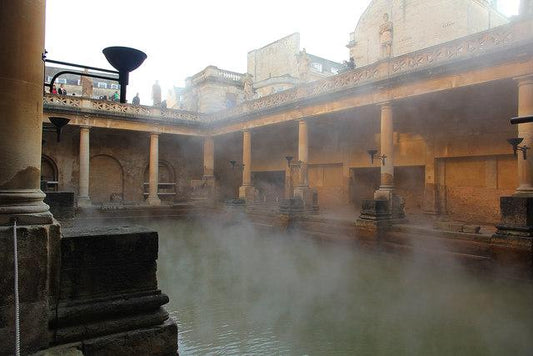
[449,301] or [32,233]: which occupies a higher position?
[32,233]

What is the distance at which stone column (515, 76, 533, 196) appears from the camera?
862cm

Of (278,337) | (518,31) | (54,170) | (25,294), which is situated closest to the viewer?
(25,294)

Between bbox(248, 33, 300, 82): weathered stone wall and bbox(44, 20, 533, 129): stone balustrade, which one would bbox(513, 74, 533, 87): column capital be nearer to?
bbox(44, 20, 533, 129): stone balustrade

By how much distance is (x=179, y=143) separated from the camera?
960 inches

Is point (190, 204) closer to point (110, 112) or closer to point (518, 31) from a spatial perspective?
point (110, 112)

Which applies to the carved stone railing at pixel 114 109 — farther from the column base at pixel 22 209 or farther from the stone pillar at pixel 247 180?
the column base at pixel 22 209

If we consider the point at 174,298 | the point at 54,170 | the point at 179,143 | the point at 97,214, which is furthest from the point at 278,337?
the point at 179,143

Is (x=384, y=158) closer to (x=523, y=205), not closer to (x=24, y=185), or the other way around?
(x=523, y=205)

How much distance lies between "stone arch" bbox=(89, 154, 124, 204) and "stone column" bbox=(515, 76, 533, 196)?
19003 millimetres

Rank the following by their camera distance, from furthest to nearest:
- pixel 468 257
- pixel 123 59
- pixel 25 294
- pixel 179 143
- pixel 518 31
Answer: pixel 179 143, pixel 518 31, pixel 468 257, pixel 123 59, pixel 25 294

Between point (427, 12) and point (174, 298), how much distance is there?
1990cm

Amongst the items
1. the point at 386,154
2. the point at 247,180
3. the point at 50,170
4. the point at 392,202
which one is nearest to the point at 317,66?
the point at 247,180

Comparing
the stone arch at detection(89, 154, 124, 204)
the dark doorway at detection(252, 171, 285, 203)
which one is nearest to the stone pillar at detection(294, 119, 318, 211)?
the dark doorway at detection(252, 171, 285, 203)

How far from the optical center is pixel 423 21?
1973 centimetres
